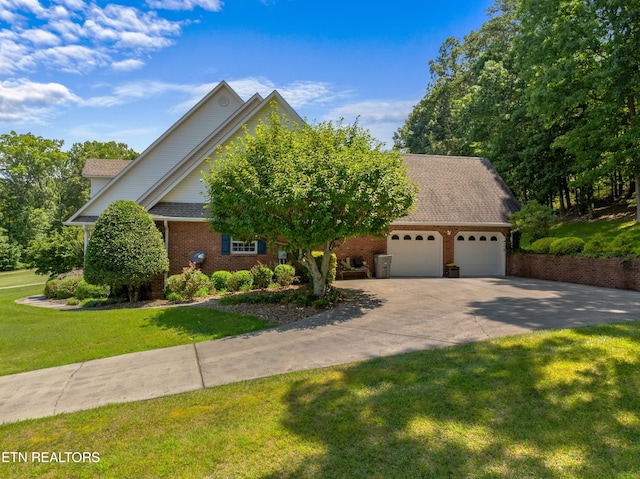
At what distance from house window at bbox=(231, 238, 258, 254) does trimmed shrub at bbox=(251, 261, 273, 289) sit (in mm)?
1328

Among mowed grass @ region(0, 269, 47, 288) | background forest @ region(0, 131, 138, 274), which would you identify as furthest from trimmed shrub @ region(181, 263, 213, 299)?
background forest @ region(0, 131, 138, 274)

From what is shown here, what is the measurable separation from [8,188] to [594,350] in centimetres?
5767

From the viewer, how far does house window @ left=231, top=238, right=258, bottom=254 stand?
14703mm

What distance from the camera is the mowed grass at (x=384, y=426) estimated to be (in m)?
3.21

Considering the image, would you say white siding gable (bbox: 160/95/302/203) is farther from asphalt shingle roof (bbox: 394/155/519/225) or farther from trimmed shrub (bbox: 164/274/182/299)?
asphalt shingle roof (bbox: 394/155/519/225)

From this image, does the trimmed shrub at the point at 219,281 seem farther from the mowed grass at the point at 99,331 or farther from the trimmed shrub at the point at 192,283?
the mowed grass at the point at 99,331

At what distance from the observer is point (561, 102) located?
18453 millimetres

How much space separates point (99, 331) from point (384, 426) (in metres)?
7.55

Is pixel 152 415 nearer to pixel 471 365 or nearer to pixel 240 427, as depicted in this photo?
pixel 240 427

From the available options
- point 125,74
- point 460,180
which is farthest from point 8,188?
point 460,180

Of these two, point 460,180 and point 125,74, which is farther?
point 460,180

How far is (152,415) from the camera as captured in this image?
4328mm

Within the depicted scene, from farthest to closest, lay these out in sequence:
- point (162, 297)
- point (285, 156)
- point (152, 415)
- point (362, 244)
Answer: point (362, 244) < point (162, 297) < point (285, 156) < point (152, 415)

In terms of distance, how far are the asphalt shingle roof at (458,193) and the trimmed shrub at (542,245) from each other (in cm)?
187
